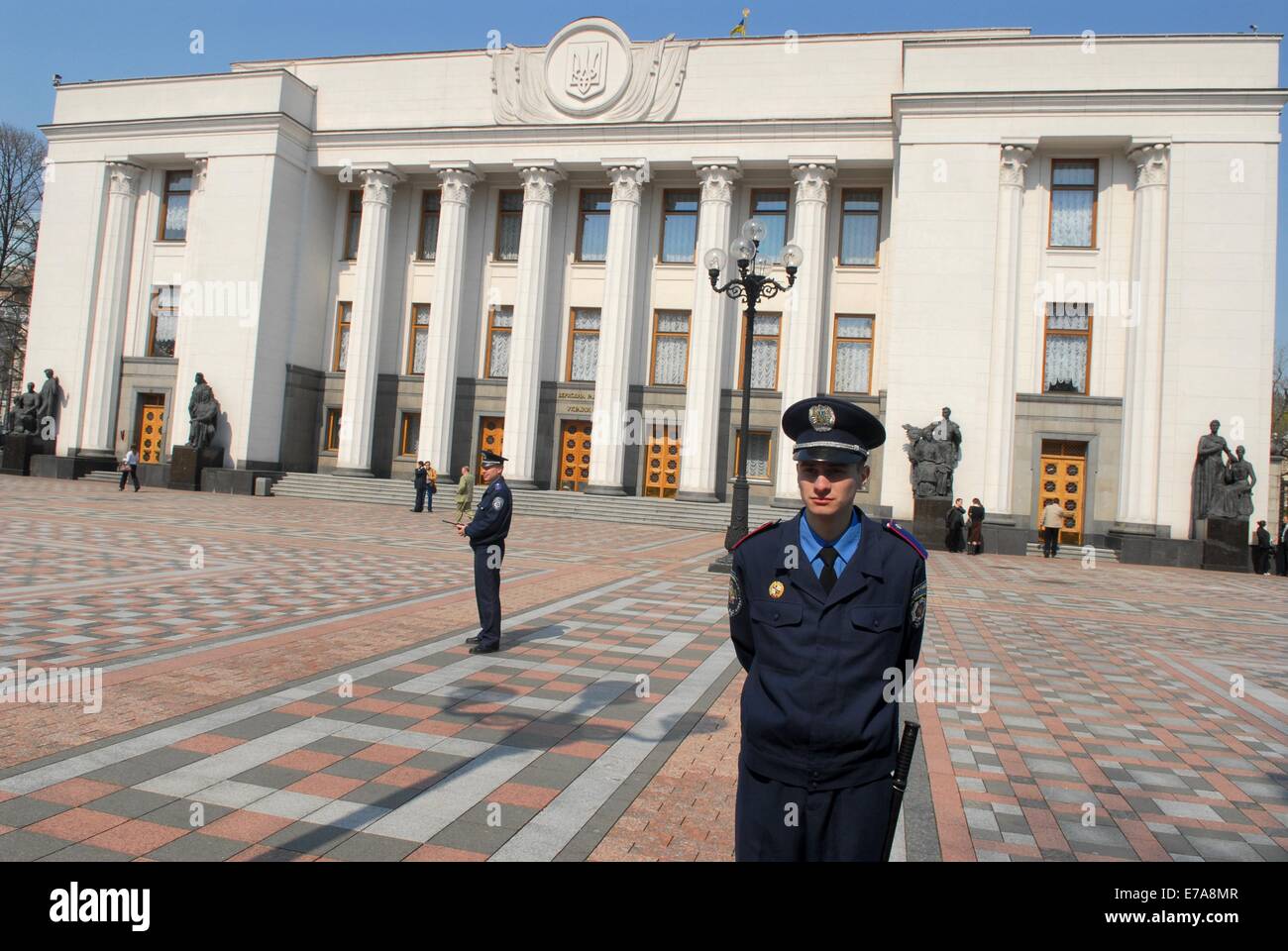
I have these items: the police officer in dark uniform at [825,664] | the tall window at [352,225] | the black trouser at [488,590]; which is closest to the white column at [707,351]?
the tall window at [352,225]

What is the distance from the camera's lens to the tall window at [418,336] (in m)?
32.9

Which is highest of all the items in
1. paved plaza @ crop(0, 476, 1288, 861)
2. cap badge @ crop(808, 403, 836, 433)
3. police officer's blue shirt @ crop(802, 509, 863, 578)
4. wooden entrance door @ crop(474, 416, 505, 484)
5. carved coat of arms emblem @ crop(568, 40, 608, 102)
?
carved coat of arms emblem @ crop(568, 40, 608, 102)

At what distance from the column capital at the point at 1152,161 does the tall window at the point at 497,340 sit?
69.6 feet

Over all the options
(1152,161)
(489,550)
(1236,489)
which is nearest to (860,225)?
(1152,161)

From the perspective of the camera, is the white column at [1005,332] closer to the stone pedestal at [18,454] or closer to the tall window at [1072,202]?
the tall window at [1072,202]

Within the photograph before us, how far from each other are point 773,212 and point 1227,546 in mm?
17679

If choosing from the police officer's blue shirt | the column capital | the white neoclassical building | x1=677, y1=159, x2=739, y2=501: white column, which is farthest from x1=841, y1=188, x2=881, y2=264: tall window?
the police officer's blue shirt

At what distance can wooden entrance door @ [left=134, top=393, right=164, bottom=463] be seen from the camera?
32812 mm

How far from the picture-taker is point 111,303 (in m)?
32.9

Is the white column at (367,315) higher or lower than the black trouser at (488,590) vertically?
higher

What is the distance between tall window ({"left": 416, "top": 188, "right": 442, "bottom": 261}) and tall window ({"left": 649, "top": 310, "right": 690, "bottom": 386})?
9598 mm

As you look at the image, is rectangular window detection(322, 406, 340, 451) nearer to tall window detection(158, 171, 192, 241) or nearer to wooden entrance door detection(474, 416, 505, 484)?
wooden entrance door detection(474, 416, 505, 484)
